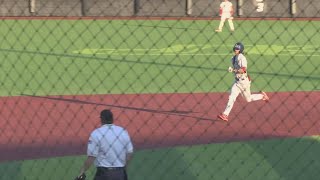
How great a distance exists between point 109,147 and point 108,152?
2.3 inches

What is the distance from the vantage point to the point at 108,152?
27.7 feet

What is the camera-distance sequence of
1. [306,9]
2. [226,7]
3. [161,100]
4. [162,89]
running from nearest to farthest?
[161,100] < [162,89] < [226,7] < [306,9]

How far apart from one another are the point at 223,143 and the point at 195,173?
6.96 feet

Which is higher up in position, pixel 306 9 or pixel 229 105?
pixel 306 9

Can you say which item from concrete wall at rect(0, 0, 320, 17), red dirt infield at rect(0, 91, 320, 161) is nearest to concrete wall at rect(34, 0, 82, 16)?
concrete wall at rect(0, 0, 320, 17)

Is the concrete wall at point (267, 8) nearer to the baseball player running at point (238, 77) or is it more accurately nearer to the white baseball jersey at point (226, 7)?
the white baseball jersey at point (226, 7)

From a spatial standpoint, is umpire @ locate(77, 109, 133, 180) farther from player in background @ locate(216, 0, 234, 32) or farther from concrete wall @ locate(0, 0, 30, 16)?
concrete wall @ locate(0, 0, 30, 16)

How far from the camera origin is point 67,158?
39.8 ft

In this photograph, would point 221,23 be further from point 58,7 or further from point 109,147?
point 109,147

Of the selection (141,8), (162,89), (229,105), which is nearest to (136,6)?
(141,8)

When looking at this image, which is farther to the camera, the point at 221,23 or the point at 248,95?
the point at 221,23

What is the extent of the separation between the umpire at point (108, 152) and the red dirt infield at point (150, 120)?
13.4ft

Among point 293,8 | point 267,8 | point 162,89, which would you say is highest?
point 267,8

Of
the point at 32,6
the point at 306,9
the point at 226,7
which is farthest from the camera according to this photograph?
the point at 306,9
